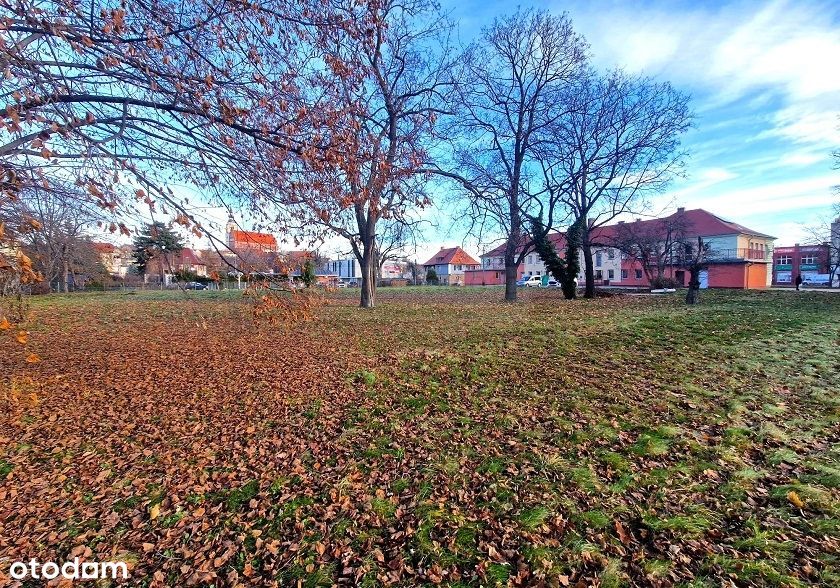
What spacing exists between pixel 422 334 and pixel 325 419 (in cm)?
546

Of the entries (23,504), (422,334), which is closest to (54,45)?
(23,504)

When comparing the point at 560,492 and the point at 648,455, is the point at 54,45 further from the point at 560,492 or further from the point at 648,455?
the point at 648,455

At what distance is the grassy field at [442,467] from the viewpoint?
2.47 meters

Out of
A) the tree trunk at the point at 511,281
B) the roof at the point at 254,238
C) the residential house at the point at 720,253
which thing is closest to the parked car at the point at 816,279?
the residential house at the point at 720,253

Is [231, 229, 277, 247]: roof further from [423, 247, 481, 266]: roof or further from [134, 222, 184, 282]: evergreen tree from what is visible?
[423, 247, 481, 266]: roof

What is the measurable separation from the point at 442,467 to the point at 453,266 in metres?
73.9

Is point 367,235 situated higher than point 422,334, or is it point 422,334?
point 367,235

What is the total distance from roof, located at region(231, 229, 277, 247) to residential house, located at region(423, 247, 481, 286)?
226 ft

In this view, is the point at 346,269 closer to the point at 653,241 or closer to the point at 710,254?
the point at 653,241

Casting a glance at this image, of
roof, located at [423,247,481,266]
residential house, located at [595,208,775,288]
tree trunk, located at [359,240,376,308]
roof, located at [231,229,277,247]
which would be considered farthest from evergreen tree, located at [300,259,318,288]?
roof, located at [423,247,481,266]

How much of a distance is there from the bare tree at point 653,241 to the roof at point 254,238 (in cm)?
2218

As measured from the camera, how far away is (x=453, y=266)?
3027 inches

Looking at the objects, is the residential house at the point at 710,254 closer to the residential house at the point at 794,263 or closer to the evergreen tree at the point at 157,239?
the residential house at the point at 794,263

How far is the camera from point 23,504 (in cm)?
328
